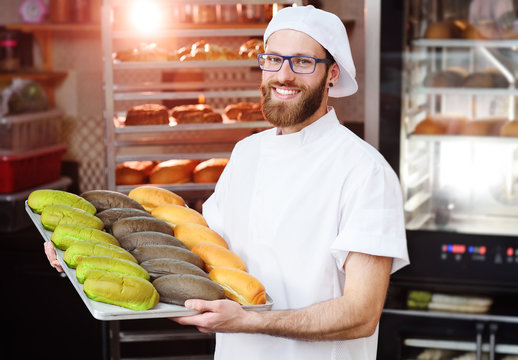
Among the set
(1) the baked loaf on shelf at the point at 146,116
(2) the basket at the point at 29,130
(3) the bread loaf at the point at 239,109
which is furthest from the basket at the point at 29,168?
(3) the bread loaf at the point at 239,109

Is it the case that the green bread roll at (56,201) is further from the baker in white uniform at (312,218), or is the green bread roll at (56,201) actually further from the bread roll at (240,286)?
the bread roll at (240,286)

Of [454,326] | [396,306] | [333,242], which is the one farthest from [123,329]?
[333,242]

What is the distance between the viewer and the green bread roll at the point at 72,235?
1.66 meters

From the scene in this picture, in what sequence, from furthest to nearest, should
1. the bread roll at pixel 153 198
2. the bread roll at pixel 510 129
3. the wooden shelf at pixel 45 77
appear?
1. the wooden shelf at pixel 45 77
2. the bread roll at pixel 510 129
3. the bread roll at pixel 153 198

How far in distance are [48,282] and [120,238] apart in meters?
1.84

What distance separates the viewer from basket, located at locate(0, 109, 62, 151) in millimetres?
3752

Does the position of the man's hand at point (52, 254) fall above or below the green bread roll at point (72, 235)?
below

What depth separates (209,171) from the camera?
3404 mm

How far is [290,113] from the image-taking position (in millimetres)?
1765

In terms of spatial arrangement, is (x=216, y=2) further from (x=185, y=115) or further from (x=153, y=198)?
(x=153, y=198)

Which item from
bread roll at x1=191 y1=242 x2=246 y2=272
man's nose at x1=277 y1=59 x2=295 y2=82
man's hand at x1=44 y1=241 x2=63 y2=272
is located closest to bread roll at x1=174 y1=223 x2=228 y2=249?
bread roll at x1=191 y1=242 x2=246 y2=272

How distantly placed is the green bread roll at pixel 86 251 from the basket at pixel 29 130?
2.32m

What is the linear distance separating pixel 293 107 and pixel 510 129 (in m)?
1.43

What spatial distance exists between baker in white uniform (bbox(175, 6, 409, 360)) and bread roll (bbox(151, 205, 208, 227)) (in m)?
0.11
